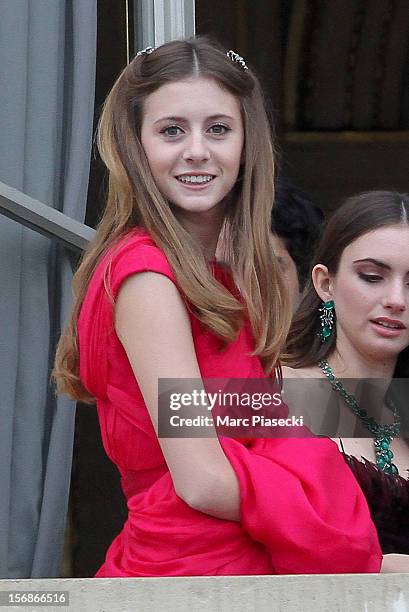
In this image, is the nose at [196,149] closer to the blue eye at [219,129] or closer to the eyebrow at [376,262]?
the blue eye at [219,129]

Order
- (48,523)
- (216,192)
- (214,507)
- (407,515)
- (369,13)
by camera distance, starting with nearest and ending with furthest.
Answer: (214,507) → (216,192) → (407,515) → (48,523) → (369,13)

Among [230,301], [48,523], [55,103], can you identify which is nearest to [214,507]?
[230,301]

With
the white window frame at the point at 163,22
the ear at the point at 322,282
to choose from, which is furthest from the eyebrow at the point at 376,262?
the white window frame at the point at 163,22

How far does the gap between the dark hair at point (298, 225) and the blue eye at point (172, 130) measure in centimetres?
82

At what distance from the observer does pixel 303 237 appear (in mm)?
3475

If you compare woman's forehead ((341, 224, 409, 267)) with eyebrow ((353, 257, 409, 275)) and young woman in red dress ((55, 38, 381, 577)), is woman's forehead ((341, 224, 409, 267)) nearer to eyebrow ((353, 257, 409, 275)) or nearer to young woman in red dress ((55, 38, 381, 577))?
eyebrow ((353, 257, 409, 275))

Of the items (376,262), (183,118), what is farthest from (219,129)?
(376,262)

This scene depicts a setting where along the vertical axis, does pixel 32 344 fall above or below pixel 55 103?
below

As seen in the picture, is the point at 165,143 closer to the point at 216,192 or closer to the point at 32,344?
the point at 216,192

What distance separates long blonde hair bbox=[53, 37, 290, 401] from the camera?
242 cm

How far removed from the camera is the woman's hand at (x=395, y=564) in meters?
2.64

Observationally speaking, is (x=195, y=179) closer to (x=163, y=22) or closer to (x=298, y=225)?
(x=163, y=22)

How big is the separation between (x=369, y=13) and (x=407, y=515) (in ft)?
6.04

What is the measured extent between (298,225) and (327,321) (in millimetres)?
533
